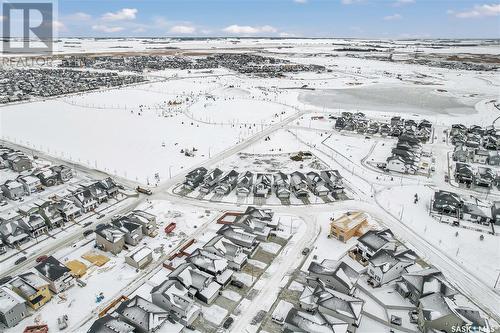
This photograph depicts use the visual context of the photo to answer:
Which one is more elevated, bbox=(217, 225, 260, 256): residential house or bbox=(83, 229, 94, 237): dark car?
bbox=(217, 225, 260, 256): residential house

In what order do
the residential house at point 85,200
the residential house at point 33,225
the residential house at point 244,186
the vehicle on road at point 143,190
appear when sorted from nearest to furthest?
the residential house at point 33,225
the residential house at point 85,200
the vehicle on road at point 143,190
the residential house at point 244,186

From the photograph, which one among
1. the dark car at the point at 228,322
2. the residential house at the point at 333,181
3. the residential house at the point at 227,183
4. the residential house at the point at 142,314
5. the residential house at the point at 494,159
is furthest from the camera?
the residential house at the point at 494,159

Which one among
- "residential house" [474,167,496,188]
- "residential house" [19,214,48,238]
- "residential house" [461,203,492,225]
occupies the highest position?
"residential house" [474,167,496,188]

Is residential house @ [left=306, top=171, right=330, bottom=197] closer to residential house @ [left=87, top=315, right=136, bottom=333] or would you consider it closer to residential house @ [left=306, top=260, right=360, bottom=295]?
residential house @ [left=306, top=260, right=360, bottom=295]

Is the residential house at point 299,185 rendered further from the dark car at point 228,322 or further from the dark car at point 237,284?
the dark car at point 228,322

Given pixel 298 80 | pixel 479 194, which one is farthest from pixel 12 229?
pixel 298 80

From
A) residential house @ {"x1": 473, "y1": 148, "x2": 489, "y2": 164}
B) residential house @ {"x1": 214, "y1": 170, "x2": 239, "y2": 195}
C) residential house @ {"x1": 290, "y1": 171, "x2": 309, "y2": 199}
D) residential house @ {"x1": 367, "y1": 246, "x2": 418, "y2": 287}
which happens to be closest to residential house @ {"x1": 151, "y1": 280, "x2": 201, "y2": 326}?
residential house @ {"x1": 367, "y1": 246, "x2": 418, "y2": 287}

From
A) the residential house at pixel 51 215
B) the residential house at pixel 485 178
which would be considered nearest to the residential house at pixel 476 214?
the residential house at pixel 485 178

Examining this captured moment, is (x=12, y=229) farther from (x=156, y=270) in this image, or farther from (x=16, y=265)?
(x=156, y=270)
